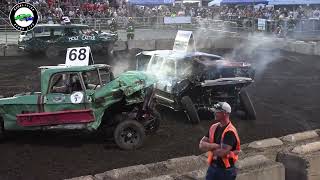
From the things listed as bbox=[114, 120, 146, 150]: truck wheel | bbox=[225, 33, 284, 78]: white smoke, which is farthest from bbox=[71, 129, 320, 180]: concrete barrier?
bbox=[225, 33, 284, 78]: white smoke

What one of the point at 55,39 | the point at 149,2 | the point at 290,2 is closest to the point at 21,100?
the point at 55,39

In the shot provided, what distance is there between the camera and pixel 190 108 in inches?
428

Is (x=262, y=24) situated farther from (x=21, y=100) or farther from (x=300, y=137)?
(x=21, y=100)

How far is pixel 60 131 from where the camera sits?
30.6 ft

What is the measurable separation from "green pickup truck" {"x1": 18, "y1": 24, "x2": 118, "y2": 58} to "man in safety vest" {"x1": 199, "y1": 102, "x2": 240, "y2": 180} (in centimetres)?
1877

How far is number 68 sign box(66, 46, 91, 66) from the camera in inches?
377

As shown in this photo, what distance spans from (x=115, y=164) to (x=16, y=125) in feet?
7.41

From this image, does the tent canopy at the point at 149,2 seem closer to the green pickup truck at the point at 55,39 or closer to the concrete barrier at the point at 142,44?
the concrete barrier at the point at 142,44

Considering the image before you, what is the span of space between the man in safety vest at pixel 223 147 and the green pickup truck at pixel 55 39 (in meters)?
18.8

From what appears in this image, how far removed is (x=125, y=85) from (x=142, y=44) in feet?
54.6

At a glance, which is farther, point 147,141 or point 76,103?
point 147,141

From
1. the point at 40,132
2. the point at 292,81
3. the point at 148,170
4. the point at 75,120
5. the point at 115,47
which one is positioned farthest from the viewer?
the point at 115,47

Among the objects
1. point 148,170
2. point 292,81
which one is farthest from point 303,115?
point 148,170

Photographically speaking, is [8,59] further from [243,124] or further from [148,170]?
[148,170]
